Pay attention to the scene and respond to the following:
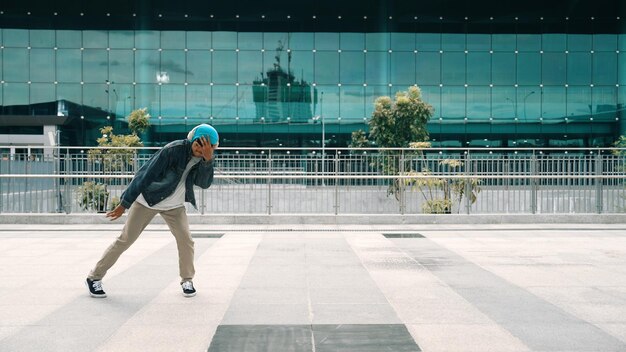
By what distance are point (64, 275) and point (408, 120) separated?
2264cm

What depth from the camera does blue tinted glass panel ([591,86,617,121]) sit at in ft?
110

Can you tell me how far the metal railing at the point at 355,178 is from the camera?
1408cm

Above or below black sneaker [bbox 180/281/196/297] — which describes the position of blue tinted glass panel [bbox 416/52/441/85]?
above

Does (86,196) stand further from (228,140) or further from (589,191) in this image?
(228,140)

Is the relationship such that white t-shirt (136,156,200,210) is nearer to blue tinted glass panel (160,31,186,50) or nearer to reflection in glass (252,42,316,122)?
reflection in glass (252,42,316,122)

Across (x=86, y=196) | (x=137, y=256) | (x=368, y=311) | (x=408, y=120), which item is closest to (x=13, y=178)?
(x=86, y=196)

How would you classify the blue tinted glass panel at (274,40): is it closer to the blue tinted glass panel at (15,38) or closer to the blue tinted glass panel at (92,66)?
the blue tinted glass panel at (92,66)

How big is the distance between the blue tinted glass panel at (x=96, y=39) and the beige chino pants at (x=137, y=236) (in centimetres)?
2994

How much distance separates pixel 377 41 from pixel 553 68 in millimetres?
10144

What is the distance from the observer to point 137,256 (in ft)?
29.0

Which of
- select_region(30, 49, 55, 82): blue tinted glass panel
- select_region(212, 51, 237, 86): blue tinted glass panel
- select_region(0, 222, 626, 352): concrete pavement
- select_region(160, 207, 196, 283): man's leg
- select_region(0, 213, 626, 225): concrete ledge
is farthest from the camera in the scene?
select_region(212, 51, 237, 86): blue tinted glass panel

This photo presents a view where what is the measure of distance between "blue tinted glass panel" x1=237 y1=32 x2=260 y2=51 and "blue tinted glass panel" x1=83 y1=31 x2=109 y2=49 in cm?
745

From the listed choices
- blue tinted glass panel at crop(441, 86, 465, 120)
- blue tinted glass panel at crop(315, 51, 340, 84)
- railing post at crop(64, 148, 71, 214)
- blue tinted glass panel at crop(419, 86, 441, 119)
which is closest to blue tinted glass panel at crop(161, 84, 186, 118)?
blue tinted glass panel at crop(315, 51, 340, 84)

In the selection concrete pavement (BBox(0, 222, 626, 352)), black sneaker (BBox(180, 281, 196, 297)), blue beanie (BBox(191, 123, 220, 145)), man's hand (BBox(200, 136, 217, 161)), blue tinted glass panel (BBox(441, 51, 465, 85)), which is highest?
blue tinted glass panel (BBox(441, 51, 465, 85))
